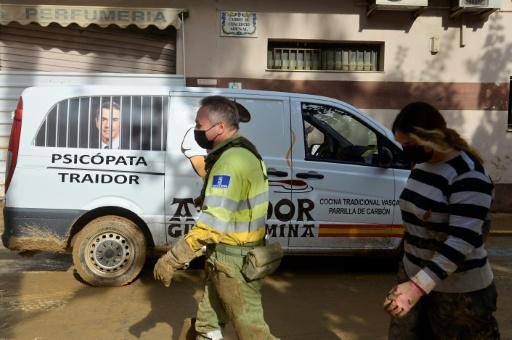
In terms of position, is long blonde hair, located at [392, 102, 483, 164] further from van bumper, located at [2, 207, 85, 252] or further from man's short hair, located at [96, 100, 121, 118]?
van bumper, located at [2, 207, 85, 252]

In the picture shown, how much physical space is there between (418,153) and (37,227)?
4243 mm

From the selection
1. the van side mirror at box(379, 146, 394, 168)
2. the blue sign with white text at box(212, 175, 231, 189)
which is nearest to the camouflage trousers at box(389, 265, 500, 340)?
the blue sign with white text at box(212, 175, 231, 189)

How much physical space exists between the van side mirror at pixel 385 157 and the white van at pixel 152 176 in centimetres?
1

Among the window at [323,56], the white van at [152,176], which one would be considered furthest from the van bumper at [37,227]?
the window at [323,56]

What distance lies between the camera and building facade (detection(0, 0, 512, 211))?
10453mm

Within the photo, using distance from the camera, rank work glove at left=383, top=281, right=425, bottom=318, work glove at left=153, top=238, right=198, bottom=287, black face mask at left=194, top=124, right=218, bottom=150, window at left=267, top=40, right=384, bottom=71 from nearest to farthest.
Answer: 1. work glove at left=383, top=281, right=425, bottom=318
2. work glove at left=153, top=238, right=198, bottom=287
3. black face mask at left=194, top=124, right=218, bottom=150
4. window at left=267, top=40, right=384, bottom=71

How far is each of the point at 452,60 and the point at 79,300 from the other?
8576mm

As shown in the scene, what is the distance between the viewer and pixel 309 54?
10.8m

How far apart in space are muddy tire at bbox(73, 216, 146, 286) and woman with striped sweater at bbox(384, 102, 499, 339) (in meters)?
3.57

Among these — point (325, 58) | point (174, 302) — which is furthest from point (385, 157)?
point (325, 58)

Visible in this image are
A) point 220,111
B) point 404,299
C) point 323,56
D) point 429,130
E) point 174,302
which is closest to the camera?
point 404,299

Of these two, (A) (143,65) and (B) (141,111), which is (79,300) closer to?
(B) (141,111)

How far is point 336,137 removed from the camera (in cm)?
600

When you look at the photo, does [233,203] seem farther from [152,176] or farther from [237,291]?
[152,176]
